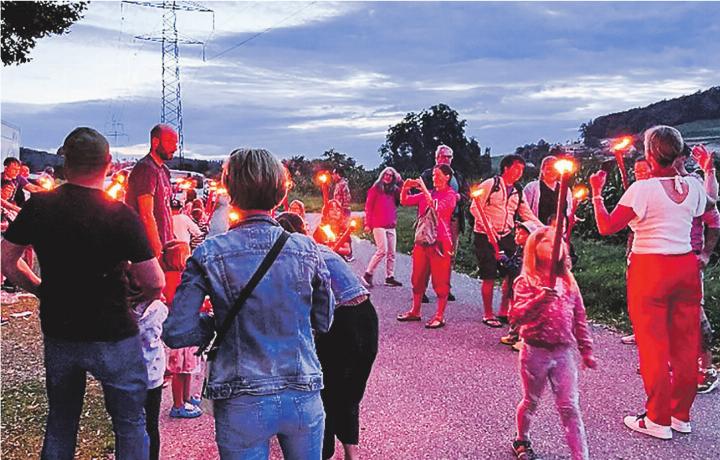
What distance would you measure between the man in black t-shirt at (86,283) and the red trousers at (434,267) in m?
4.88

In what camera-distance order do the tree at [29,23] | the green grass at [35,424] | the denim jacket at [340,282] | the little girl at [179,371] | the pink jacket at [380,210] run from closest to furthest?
the denim jacket at [340,282] < the green grass at [35,424] < the little girl at [179,371] < the pink jacket at [380,210] < the tree at [29,23]

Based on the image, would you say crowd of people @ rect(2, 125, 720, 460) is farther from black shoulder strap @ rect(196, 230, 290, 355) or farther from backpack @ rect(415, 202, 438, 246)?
backpack @ rect(415, 202, 438, 246)

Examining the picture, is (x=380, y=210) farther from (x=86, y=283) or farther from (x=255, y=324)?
(x=255, y=324)

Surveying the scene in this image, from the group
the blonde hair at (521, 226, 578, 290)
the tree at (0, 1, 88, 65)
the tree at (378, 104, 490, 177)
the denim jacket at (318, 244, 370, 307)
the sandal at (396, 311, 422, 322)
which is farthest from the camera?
the tree at (378, 104, 490, 177)

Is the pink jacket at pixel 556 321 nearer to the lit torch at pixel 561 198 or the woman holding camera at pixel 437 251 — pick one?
the lit torch at pixel 561 198

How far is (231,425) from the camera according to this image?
2.57 metres

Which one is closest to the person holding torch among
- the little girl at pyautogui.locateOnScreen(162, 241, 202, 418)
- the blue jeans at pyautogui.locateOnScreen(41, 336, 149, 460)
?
the little girl at pyautogui.locateOnScreen(162, 241, 202, 418)

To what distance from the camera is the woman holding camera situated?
7871mm

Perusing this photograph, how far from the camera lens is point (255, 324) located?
2.55 metres

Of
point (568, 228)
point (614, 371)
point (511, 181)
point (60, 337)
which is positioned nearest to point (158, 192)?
point (60, 337)

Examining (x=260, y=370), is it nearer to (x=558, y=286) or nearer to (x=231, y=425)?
(x=231, y=425)

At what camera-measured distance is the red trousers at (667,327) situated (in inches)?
189

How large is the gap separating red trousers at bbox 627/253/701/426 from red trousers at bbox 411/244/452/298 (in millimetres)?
3108

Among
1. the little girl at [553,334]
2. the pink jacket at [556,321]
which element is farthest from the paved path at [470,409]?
the pink jacket at [556,321]
